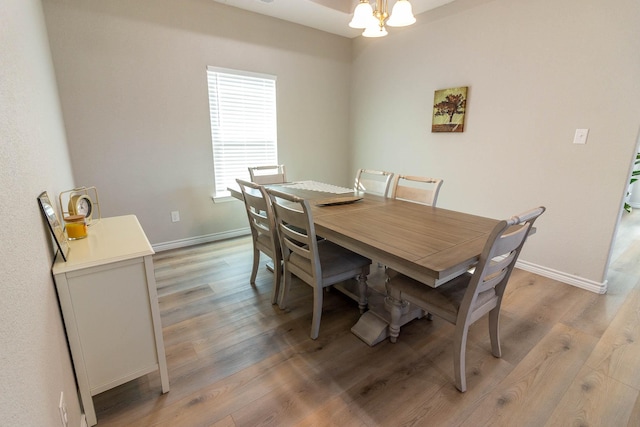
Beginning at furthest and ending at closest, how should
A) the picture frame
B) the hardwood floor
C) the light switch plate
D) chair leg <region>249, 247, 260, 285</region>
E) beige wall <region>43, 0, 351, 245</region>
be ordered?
beige wall <region>43, 0, 351, 245</region>, chair leg <region>249, 247, 260, 285</region>, the light switch plate, the hardwood floor, the picture frame

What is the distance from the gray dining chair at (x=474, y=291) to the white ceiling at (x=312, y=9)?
9.12 feet

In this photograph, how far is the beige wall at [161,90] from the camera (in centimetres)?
261

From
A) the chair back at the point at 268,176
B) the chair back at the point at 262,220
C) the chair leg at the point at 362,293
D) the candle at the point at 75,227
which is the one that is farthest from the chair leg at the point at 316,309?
the chair back at the point at 268,176

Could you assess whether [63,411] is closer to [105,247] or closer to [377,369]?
[105,247]

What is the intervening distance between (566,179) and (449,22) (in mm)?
1910

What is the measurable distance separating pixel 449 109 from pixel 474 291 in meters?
2.45

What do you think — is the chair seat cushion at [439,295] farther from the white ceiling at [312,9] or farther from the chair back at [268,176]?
the white ceiling at [312,9]

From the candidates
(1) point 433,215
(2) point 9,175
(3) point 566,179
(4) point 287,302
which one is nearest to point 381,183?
(1) point 433,215

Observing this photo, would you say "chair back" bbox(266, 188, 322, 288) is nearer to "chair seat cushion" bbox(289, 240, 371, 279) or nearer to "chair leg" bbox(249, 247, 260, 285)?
"chair seat cushion" bbox(289, 240, 371, 279)

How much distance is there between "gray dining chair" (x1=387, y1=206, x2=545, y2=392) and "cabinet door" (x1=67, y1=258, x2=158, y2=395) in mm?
1254

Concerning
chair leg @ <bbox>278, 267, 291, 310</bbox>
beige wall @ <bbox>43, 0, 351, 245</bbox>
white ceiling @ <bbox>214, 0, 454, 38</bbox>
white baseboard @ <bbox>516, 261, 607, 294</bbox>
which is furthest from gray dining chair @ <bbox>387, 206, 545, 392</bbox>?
white ceiling @ <bbox>214, 0, 454, 38</bbox>

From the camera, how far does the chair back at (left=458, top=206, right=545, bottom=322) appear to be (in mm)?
1221

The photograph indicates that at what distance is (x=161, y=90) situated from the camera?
2969mm

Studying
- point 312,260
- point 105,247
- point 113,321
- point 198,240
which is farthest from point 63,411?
point 198,240
